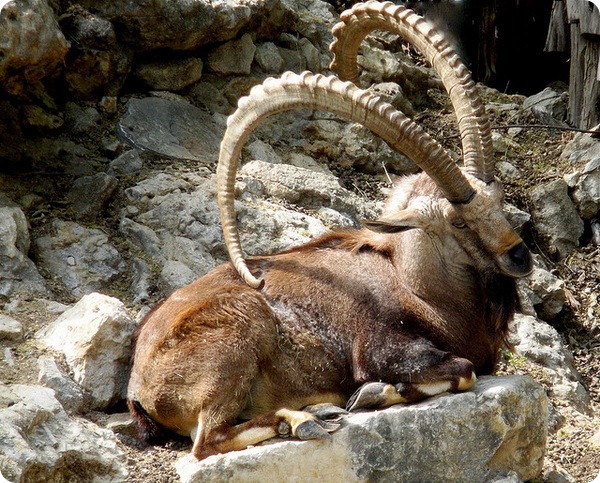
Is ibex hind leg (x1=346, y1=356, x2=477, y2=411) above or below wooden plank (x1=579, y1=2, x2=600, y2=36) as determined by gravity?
below

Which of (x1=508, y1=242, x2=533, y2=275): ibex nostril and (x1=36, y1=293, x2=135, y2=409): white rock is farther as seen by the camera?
(x1=36, y1=293, x2=135, y2=409): white rock

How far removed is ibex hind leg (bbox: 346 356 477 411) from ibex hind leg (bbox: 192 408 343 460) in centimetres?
39

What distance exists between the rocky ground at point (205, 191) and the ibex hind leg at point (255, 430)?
347 millimetres

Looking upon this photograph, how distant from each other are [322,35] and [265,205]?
3.74 metres

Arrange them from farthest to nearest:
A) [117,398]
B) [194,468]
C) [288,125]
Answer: [288,125]
[117,398]
[194,468]

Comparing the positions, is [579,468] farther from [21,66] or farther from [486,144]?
[21,66]

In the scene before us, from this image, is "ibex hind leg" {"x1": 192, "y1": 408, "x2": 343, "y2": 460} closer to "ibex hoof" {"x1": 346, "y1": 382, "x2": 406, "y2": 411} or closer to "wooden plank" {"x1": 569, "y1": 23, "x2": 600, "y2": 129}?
"ibex hoof" {"x1": 346, "y1": 382, "x2": 406, "y2": 411}

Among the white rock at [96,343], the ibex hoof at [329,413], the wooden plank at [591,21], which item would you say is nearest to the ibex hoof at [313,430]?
the ibex hoof at [329,413]

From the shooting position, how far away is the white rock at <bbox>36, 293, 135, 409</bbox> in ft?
25.3

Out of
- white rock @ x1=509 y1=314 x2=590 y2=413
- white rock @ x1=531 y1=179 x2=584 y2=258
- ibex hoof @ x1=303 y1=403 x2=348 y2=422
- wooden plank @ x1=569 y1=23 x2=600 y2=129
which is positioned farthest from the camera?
wooden plank @ x1=569 y1=23 x2=600 y2=129

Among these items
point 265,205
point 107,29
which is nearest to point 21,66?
point 107,29

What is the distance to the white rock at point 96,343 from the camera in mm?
7699

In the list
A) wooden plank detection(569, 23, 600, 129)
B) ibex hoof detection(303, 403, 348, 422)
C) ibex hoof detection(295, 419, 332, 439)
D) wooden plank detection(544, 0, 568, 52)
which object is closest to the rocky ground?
wooden plank detection(569, 23, 600, 129)

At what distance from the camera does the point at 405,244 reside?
8.00 meters
